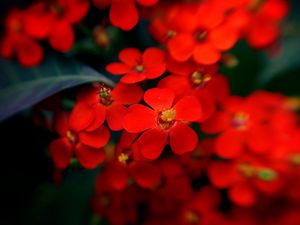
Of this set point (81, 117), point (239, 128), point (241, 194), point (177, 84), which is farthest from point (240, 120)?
point (81, 117)

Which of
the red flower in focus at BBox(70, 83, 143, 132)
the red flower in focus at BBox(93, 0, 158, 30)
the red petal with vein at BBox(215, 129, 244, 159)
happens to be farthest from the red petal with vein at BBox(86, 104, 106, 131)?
the red petal with vein at BBox(215, 129, 244, 159)

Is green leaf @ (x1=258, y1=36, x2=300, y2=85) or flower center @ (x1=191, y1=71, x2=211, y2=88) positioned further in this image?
green leaf @ (x1=258, y1=36, x2=300, y2=85)

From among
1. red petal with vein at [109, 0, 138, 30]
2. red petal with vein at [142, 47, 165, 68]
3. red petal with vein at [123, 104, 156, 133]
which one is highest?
red petal with vein at [109, 0, 138, 30]

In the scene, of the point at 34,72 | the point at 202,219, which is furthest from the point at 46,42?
the point at 202,219

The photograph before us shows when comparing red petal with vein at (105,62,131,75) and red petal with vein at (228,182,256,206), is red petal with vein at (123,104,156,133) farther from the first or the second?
red petal with vein at (228,182,256,206)

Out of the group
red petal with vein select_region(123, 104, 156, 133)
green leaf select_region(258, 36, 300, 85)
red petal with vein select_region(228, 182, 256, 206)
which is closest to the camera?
red petal with vein select_region(123, 104, 156, 133)

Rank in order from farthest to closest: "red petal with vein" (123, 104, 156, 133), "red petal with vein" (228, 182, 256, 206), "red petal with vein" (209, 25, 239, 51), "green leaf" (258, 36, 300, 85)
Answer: "green leaf" (258, 36, 300, 85), "red petal with vein" (228, 182, 256, 206), "red petal with vein" (209, 25, 239, 51), "red petal with vein" (123, 104, 156, 133)

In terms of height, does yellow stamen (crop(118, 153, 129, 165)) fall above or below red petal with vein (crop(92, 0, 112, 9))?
below
